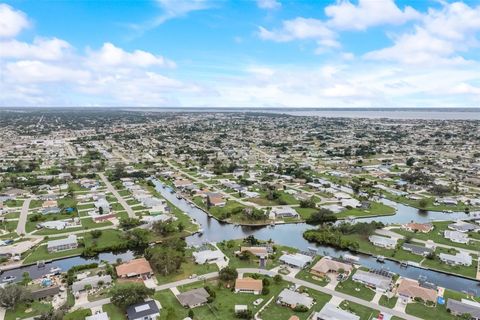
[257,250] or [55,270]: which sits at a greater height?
[257,250]

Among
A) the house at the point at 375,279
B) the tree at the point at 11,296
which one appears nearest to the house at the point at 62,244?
the tree at the point at 11,296

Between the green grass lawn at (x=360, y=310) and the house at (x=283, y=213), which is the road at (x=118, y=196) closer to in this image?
the house at (x=283, y=213)

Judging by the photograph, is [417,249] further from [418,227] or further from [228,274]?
[228,274]

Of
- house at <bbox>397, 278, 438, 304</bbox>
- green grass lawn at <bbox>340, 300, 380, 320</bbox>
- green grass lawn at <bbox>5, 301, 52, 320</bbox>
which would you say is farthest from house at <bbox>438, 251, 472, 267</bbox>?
green grass lawn at <bbox>5, 301, 52, 320</bbox>

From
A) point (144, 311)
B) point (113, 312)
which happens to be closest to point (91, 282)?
point (113, 312)

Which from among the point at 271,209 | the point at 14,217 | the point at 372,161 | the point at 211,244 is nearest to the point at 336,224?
the point at 271,209

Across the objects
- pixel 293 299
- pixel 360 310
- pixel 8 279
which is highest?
pixel 293 299
